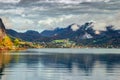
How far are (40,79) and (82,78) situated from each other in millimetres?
15849

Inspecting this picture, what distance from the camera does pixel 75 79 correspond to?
12744cm

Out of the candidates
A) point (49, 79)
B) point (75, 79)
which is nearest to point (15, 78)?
point (49, 79)

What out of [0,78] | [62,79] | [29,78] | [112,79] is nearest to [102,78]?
[112,79]

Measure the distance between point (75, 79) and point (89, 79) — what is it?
5148mm

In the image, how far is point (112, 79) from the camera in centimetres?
12925

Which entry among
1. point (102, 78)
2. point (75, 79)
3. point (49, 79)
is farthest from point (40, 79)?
point (102, 78)

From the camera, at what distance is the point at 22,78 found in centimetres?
12975

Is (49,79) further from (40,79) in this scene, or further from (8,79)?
(8,79)

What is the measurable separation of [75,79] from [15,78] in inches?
814

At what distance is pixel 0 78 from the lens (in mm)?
128375

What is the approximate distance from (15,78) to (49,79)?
38.9 ft

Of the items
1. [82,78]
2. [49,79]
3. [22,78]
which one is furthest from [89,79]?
[22,78]

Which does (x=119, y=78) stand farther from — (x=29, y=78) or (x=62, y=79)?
(x=29, y=78)

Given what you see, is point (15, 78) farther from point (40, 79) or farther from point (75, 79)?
point (75, 79)
